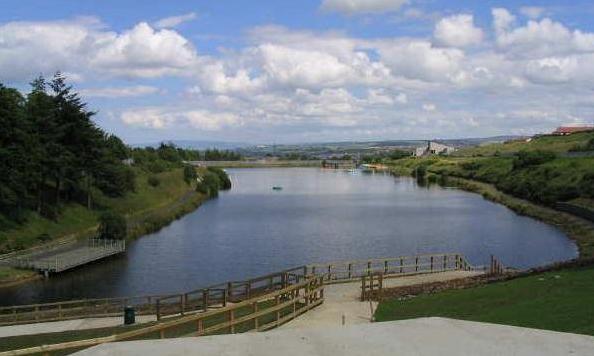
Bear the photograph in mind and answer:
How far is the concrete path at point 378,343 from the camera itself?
1041cm

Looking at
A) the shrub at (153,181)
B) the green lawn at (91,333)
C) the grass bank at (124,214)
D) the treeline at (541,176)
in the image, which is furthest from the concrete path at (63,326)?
the shrub at (153,181)

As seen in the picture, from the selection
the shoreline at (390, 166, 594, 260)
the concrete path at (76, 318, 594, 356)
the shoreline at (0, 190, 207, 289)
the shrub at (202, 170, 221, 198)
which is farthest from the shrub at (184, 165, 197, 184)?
the concrete path at (76, 318, 594, 356)

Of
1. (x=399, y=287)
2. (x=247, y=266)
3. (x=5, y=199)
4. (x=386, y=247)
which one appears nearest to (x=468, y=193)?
(x=386, y=247)

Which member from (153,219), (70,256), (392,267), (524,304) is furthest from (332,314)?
(153,219)

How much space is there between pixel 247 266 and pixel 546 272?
28.9 metres

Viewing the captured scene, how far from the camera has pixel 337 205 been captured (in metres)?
103

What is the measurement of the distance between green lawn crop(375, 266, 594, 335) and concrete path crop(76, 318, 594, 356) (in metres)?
2.20

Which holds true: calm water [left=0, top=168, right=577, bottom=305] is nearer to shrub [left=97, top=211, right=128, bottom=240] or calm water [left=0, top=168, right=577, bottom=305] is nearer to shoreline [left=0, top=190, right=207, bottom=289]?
shoreline [left=0, top=190, right=207, bottom=289]

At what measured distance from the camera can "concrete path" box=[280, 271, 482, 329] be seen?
19.2 metres

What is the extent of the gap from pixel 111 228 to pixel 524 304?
51269mm

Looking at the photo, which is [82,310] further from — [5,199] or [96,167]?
[96,167]

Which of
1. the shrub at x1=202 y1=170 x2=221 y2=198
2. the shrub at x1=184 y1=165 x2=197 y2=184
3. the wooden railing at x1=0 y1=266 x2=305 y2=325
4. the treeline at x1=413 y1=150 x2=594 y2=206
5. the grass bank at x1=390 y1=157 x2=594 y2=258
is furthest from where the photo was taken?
the shrub at x1=184 y1=165 x2=197 y2=184

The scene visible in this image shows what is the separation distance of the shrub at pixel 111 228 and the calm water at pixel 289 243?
171 centimetres

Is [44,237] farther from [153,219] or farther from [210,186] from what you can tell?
[210,186]
